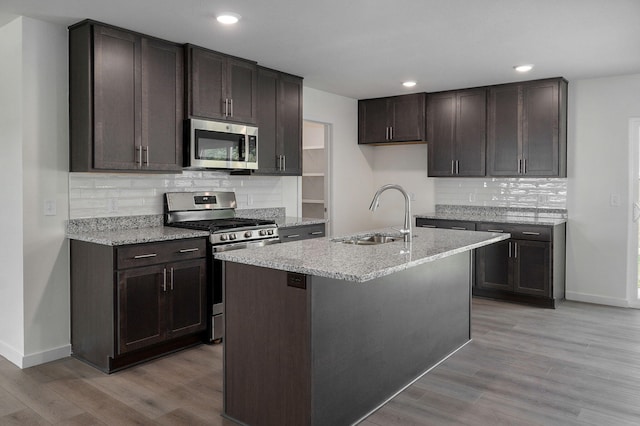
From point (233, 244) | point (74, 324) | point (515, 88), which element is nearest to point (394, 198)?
point (515, 88)

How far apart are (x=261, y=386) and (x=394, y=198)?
4.52 metres

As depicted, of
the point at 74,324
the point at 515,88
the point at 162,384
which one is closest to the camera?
the point at 162,384

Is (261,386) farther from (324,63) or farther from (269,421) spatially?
(324,63)

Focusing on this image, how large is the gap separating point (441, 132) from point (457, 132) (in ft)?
0.66

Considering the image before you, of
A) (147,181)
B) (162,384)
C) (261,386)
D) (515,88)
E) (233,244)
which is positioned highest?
(515,88)

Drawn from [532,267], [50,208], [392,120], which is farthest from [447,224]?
[50,208]

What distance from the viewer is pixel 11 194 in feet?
11.4

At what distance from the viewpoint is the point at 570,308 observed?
16.3 feet

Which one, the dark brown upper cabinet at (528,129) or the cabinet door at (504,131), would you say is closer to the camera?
the dark brown upper cabinet at (528,129)

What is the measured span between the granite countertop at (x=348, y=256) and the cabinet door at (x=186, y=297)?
108 cm

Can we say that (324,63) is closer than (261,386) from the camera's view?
No

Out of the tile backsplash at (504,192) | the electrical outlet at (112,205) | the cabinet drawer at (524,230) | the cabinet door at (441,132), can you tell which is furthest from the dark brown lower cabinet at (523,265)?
the electrical outlet at (112,205)

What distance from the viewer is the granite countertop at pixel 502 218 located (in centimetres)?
500

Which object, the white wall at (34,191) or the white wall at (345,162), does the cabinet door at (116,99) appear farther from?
the white wall at (345,162)
